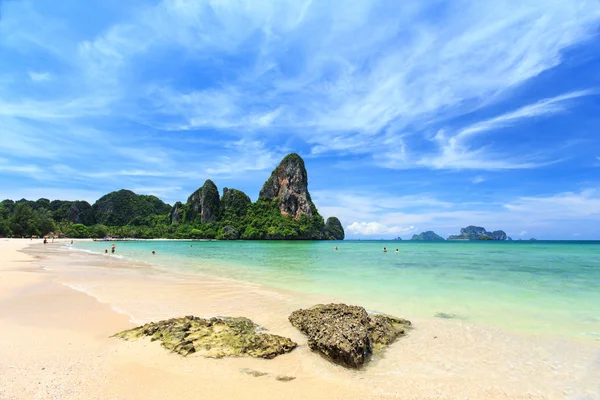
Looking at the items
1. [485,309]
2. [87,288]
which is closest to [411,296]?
[485,309]

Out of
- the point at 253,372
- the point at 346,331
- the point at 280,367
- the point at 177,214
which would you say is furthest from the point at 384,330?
the point at 177,214

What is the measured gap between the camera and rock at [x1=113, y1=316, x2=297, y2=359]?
4758 millimetres

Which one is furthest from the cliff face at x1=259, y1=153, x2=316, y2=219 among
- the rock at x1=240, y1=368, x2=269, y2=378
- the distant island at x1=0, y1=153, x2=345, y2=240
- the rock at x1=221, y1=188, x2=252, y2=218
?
the rock at x1=240, y1=368, x2=269, y2=378

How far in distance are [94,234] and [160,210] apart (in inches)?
2443

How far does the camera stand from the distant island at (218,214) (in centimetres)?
10488

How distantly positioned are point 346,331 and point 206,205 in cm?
11913

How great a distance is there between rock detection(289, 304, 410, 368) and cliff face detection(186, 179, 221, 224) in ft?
383

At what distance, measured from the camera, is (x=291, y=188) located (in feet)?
379

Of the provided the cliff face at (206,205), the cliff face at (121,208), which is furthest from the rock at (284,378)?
the cliff face at (121,208)

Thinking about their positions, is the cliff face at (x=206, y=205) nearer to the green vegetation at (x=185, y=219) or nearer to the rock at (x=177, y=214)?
the green vegetation at (x=185, y=219)

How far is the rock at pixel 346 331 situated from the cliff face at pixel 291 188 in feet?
348

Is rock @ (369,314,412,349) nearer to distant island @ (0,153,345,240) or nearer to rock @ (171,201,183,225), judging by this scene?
distant island @ (0,153,345,240)

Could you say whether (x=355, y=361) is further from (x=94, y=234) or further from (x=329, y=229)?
(x=329, y=229)

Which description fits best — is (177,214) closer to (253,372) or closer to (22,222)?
(22,222)
